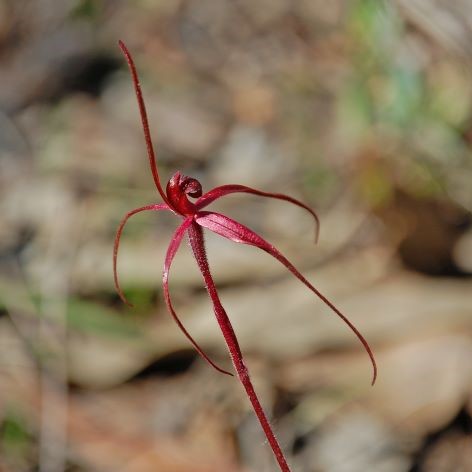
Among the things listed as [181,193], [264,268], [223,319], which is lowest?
[223,319]

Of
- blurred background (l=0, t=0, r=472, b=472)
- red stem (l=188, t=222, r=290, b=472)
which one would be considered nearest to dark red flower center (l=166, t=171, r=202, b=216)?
red stem (l=188, t=222, r=290, b=472)

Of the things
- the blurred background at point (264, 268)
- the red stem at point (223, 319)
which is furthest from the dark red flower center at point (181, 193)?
the blurred background at point (264, 268)

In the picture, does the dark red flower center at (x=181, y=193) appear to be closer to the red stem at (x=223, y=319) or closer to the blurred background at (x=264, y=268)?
the red stem at (x=223, y=319)

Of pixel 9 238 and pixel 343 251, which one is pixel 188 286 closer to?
pixel 343 251

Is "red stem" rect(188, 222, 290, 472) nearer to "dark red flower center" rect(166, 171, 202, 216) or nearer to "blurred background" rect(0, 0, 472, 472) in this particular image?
"dark red flower center" rect(166, 171, 202, 216)

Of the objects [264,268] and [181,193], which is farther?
[264,268]

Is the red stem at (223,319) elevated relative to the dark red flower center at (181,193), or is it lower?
lower

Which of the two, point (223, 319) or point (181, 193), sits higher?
point (181, 193)

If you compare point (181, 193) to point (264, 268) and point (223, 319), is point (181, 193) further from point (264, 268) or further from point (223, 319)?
point (264, 268)

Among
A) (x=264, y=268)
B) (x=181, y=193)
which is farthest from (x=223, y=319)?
(x=264, y=268)
